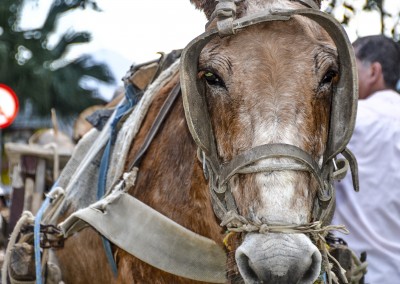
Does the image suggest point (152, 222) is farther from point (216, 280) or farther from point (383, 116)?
point (383, 116)

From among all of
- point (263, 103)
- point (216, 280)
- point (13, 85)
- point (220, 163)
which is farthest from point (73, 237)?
point (13, 85)

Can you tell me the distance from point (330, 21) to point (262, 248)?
3.20 ft

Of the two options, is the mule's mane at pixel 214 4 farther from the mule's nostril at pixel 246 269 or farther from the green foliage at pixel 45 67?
the green foliage at pixel 45 67

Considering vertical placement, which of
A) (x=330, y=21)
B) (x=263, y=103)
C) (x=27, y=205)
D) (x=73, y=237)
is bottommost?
(x=27, y=205)

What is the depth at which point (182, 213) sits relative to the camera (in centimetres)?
359

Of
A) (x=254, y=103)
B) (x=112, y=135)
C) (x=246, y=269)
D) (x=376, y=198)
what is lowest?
(x=376, y=198)

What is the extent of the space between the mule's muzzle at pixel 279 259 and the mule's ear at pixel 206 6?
116 cm

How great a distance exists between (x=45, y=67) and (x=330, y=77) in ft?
77.9

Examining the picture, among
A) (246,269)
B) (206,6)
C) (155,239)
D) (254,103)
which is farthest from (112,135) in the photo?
(246,269)

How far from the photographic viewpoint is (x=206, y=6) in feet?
11.5

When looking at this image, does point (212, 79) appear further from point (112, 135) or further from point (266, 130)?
point (112, 135)

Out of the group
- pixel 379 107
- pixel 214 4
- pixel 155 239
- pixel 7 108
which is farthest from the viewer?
pixel 7 108

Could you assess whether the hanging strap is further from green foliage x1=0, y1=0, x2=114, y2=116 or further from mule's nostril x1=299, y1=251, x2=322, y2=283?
green foliage x1=0, y1=0, x2=114, y2=116

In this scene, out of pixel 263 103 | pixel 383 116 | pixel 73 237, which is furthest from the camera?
pixel 383 116
